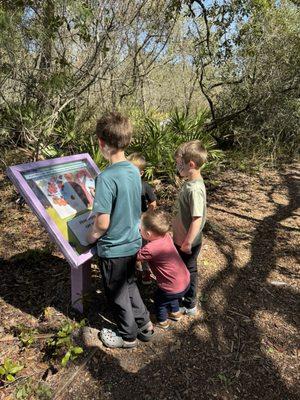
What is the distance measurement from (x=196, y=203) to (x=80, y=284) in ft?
4.05

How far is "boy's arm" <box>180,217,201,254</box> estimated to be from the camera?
9.95 ft

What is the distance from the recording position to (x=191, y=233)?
3.05 m

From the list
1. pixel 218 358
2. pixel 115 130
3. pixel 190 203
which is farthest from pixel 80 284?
pixel 115 130

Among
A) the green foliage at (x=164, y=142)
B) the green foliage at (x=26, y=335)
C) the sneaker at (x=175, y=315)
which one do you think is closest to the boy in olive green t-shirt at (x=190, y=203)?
the sneaker at (x=175, y=315)

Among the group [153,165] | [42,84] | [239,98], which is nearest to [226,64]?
[239,98]

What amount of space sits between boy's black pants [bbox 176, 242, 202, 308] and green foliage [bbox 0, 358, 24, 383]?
1526 mm

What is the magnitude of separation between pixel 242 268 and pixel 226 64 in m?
6.28

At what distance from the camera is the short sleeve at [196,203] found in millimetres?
3004

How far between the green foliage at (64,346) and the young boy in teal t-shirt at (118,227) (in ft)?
0.82

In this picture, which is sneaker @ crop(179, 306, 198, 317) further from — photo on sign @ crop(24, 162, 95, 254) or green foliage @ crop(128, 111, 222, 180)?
green foliage @ crop(128, 111, 222, 180)

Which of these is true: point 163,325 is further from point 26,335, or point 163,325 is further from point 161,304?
point 26,335

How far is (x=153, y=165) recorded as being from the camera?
24.5 ft

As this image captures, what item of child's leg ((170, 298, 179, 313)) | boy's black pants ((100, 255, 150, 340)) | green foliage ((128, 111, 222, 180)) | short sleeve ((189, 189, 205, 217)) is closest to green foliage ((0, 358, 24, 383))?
boy's black pants ((100, 255, 150, 340))

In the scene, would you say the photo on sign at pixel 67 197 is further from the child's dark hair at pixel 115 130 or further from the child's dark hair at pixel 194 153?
the child's dark hair at pixel 194 153
